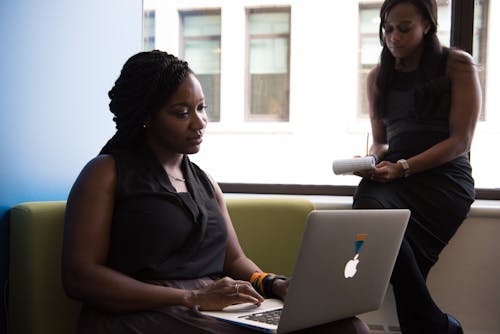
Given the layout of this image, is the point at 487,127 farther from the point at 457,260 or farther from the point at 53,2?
the point at 53,2

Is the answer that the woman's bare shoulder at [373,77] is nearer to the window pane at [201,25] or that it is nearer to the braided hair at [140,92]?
the braided hair at [140,92]

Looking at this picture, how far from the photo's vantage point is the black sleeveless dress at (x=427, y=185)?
2443mm

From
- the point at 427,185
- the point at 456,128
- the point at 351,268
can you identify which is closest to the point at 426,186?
the point at 427,185

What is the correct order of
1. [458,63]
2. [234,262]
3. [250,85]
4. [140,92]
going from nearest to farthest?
[140,92] → [234,262] → [458,63] → [250,85]

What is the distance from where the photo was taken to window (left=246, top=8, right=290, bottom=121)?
5.04 meters

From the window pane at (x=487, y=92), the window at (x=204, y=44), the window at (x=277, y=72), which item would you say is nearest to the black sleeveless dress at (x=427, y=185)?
the window pane at (x=487, y=92)

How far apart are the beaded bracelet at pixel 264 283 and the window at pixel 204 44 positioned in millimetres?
3216

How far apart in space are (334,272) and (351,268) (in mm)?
68

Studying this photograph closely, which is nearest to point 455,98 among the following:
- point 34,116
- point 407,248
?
Answer: point 407,248

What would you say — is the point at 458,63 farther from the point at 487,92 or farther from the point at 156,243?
the point at 156,243

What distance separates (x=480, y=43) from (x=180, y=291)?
7.41 ft

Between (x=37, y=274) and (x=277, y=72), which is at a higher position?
(x=277, y=72)

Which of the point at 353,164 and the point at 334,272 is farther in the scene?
the point at 353,164

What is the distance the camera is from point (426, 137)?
2502 millimetres
